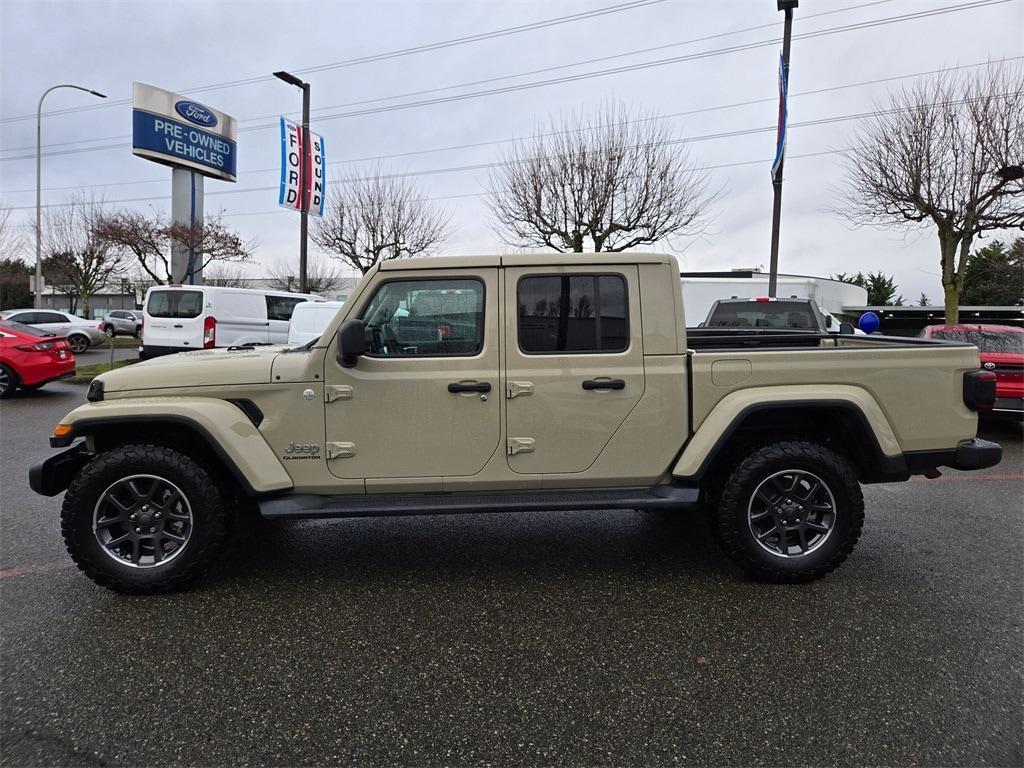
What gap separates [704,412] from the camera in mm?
3523

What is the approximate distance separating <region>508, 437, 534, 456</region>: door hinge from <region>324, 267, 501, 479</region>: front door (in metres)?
0.08

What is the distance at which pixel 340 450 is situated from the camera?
11.3ft

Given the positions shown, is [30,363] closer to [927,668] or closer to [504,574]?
[504,574]

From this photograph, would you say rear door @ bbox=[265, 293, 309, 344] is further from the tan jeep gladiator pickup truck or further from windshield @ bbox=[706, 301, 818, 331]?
the tan jeep gladiator pickup truck

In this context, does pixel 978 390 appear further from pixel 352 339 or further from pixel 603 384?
pixel 352 339

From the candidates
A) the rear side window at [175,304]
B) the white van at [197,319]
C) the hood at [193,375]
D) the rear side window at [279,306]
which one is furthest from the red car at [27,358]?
the hood at [193,375]

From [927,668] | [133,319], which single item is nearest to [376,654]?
[927,668]

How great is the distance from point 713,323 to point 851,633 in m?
6.58

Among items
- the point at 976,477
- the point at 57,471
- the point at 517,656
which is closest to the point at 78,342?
the point at 57,471

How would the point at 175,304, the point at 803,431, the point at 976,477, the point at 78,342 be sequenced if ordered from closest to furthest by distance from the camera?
the point at 803,431
the point at 976,477
the point at 175,304
the point at 78,342

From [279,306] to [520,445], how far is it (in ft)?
45.9

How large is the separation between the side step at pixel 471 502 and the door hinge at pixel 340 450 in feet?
0.81

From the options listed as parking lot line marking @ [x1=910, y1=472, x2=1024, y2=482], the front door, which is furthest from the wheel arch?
parking lot line marking @ [x1=910, y1=472, x2=1024, y2=482]

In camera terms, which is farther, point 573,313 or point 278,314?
point 278,314
